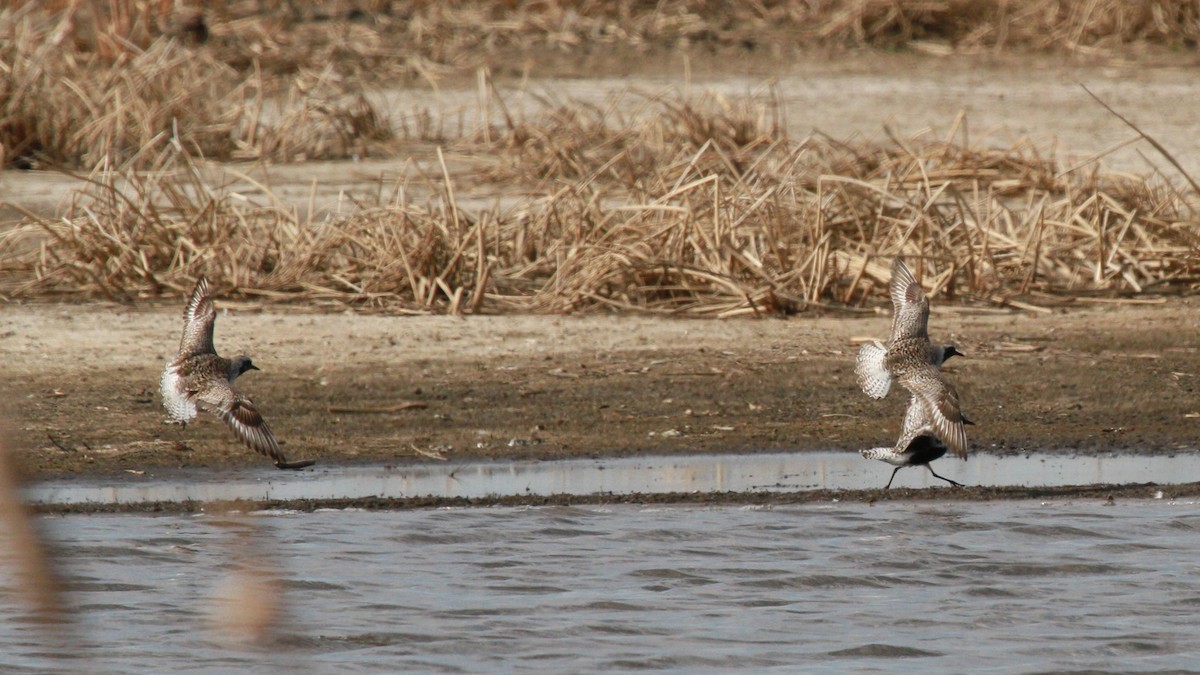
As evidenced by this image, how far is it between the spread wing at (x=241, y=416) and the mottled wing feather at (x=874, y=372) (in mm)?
2036

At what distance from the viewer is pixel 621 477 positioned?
20.4 feet

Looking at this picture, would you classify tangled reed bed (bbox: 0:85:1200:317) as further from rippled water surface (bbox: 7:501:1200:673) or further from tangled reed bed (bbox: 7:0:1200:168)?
rippled water surface (bbox: 7:501:1200:673)

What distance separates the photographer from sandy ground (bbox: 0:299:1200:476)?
21.9 feet

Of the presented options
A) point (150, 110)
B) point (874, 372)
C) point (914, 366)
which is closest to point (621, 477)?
point (874, 372)

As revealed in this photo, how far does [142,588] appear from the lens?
504cm

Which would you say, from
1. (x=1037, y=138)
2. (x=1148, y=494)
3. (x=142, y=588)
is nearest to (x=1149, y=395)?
(x=1148, y=494)

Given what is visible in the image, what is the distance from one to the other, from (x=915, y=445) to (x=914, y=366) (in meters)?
0.31

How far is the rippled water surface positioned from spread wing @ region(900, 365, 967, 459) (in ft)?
0.99

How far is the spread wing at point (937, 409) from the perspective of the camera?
18.2ft

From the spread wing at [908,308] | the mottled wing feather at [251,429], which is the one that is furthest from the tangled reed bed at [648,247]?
the mottled wing feather at [251,429]

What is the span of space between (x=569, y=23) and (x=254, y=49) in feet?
10.8

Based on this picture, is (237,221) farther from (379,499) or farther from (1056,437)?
(1056,437)

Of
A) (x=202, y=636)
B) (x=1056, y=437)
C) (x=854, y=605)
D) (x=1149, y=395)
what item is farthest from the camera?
(x=1149, y=395)

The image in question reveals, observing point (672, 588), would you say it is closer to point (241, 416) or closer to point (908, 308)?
point (241, 416)
